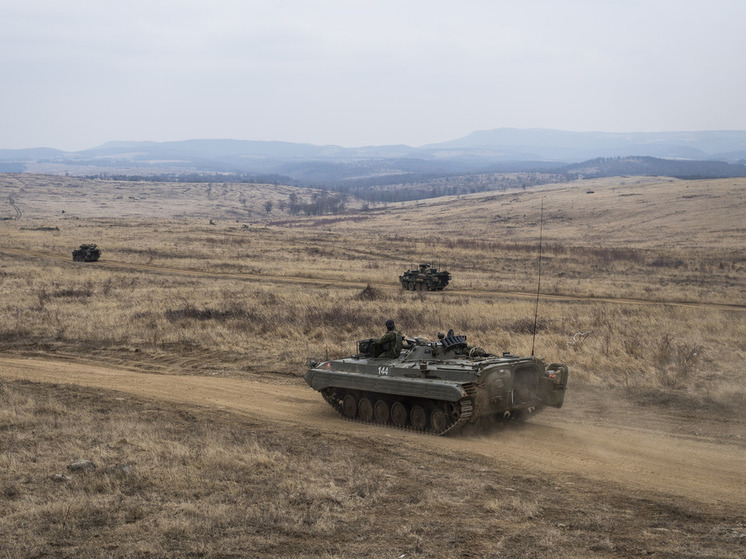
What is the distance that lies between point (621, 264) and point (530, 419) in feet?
134

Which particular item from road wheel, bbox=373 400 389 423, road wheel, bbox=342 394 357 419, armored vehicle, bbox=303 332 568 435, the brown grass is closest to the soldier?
armored vehicle, bbox=303 332 568 435

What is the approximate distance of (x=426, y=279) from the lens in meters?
39.8

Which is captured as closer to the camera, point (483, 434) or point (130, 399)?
point (483, 434)

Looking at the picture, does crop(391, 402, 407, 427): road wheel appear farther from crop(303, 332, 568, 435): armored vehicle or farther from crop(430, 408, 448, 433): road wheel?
crop(430, 408, 448, 433): road wheel

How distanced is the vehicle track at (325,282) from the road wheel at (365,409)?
20287 mm

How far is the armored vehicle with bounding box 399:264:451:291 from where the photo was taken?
130 ft

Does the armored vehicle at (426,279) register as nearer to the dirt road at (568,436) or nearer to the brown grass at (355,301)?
the brown grass at (355,301)

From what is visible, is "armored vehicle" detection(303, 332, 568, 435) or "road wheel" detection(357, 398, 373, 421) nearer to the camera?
"armored vehicle" detection(303, 332, 568, 435)

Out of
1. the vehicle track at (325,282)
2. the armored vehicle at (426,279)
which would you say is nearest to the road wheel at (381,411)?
the vehicle track at (325,282)

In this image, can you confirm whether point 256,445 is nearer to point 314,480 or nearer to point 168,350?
point 314,480

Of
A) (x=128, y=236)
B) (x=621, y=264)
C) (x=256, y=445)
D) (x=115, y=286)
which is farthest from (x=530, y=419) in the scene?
(x=128, y=236)

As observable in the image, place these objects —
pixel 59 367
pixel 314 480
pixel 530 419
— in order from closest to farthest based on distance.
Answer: pixel 314 480, pixel 530 419, pixel 59 367

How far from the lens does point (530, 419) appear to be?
16.0m

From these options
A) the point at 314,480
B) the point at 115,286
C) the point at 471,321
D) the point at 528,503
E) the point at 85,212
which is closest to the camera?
the point at 528,503
